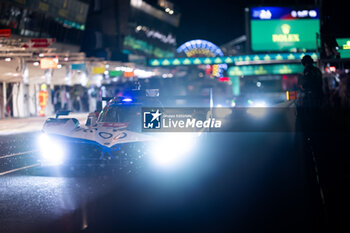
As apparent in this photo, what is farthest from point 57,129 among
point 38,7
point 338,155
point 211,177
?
point 38,7

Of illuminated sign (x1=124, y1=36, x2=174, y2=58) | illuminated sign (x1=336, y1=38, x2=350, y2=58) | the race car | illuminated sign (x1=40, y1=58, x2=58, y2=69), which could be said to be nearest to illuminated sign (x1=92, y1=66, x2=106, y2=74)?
illuminated sign (x1=40, y1=58, x2=58, y2=69)

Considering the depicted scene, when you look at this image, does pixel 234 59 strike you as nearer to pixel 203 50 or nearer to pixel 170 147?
pixel 203 50

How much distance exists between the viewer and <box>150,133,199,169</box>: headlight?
27.1 feet

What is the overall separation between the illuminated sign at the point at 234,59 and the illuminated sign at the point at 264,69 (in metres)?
7.38

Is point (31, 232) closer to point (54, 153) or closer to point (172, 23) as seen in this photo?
point (54, 153)

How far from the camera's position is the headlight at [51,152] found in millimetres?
8281

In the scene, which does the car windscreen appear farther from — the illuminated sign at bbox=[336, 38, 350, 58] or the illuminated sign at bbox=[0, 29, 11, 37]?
the illuminated sign at bbox=[0, 29, 11, 37]

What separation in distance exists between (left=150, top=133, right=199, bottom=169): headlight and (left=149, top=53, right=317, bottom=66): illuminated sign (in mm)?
35381

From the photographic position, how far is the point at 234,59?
45.6 metres

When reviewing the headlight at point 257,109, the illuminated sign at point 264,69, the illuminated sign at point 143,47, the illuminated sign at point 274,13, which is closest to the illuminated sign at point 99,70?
the illuminated sign at point 274,13

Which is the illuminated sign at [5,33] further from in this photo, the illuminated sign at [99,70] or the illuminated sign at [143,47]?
the illuminated sign at [143,47]

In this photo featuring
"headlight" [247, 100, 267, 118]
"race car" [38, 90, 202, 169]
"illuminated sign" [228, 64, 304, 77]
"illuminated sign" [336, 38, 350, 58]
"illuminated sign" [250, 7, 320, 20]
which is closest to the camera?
"race car" [38, 90, 202, 169]

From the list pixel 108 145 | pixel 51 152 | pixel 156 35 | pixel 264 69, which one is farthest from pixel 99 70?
pixel 156 35

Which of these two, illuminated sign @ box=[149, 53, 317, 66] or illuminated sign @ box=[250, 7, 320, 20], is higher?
illuminated sign @ box=[250, 7, 320, 20]
